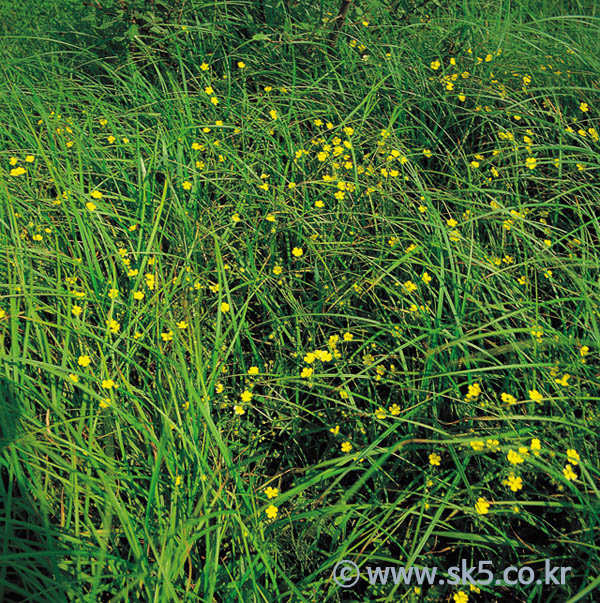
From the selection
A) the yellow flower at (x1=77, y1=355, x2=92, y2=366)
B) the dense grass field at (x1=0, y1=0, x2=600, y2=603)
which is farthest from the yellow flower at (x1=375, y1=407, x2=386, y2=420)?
the yellow flower at (x1=77, y1=355, x2=92, y2=366)

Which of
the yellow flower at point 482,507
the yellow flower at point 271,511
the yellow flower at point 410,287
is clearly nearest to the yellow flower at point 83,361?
the yellow flower at point 271,511

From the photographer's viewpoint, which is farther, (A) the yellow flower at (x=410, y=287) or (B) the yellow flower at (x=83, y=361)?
(A) the yellow flower at (x=410, y=287)

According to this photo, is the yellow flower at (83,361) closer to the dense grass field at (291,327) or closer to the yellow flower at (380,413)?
the dense grass field at (291,327)

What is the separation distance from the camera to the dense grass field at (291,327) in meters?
1.34

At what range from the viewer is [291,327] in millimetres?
1885

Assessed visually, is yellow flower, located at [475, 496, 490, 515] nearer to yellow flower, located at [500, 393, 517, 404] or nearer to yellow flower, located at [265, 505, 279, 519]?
yellow flower, located at [500, 393, 517, 404]

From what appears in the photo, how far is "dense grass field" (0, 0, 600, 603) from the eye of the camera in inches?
52.9

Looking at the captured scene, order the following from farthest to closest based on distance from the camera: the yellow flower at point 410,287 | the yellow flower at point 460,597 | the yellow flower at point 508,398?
1. the yellow flower at point 410,287
2. the yellow flower at point 508,398
3. the yellow flower at point 460,597

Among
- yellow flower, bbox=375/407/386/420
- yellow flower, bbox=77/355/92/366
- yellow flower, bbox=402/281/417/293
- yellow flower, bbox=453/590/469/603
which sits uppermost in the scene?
yellow flower, bbox=402/281/417/293

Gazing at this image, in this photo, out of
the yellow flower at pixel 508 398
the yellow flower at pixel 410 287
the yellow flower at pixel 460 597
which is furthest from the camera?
the yellow flower at pixel 410 287

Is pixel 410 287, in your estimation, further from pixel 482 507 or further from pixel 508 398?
pixel 482 507

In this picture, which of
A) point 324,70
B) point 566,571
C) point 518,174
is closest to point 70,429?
point 566,571

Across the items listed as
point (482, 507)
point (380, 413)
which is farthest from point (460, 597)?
point (380, 413)

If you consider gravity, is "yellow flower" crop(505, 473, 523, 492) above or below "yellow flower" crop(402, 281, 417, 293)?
below
